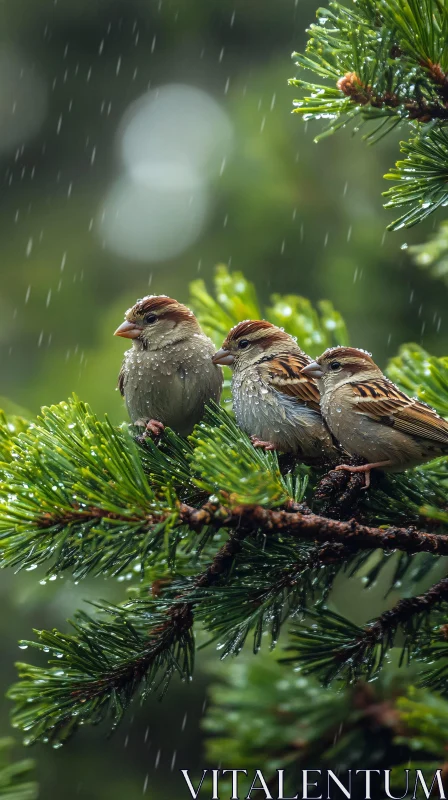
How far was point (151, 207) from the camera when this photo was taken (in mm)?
5543

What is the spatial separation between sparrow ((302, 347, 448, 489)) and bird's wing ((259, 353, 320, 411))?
0.07m

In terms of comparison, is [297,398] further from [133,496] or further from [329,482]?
[133,496]

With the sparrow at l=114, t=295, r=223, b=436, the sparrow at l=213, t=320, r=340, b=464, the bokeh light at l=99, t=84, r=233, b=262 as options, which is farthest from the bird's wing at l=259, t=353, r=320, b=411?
the bokeh light at l=99, t=84, r=233, b=262

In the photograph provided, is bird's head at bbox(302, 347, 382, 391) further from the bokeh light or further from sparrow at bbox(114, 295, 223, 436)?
the bokeh light

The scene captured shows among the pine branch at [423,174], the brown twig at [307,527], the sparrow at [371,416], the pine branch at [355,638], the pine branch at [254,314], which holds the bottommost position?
the pine branch at [355,638]

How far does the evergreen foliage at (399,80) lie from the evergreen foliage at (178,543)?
59cm

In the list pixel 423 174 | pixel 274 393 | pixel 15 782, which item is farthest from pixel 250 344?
pixel 15 782

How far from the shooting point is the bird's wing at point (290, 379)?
85.0 inches

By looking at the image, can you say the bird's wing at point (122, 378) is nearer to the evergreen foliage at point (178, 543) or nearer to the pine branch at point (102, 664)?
the evergreen foliage at point (178, 543)

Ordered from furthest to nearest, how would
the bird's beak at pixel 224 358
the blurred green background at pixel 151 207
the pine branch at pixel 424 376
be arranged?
1. the blurred green background at pixel 151 207
2. the bird's beak at pixel 224 358
3. the pine branch at pixel 424 376

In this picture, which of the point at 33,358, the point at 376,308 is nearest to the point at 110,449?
the point at 376,308

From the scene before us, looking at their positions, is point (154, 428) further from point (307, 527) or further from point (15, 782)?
point (15, 782)

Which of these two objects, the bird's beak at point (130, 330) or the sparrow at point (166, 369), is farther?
the bird's beak at point (130, 330)

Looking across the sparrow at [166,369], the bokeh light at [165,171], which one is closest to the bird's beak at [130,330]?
the sparrow at [166,369]
